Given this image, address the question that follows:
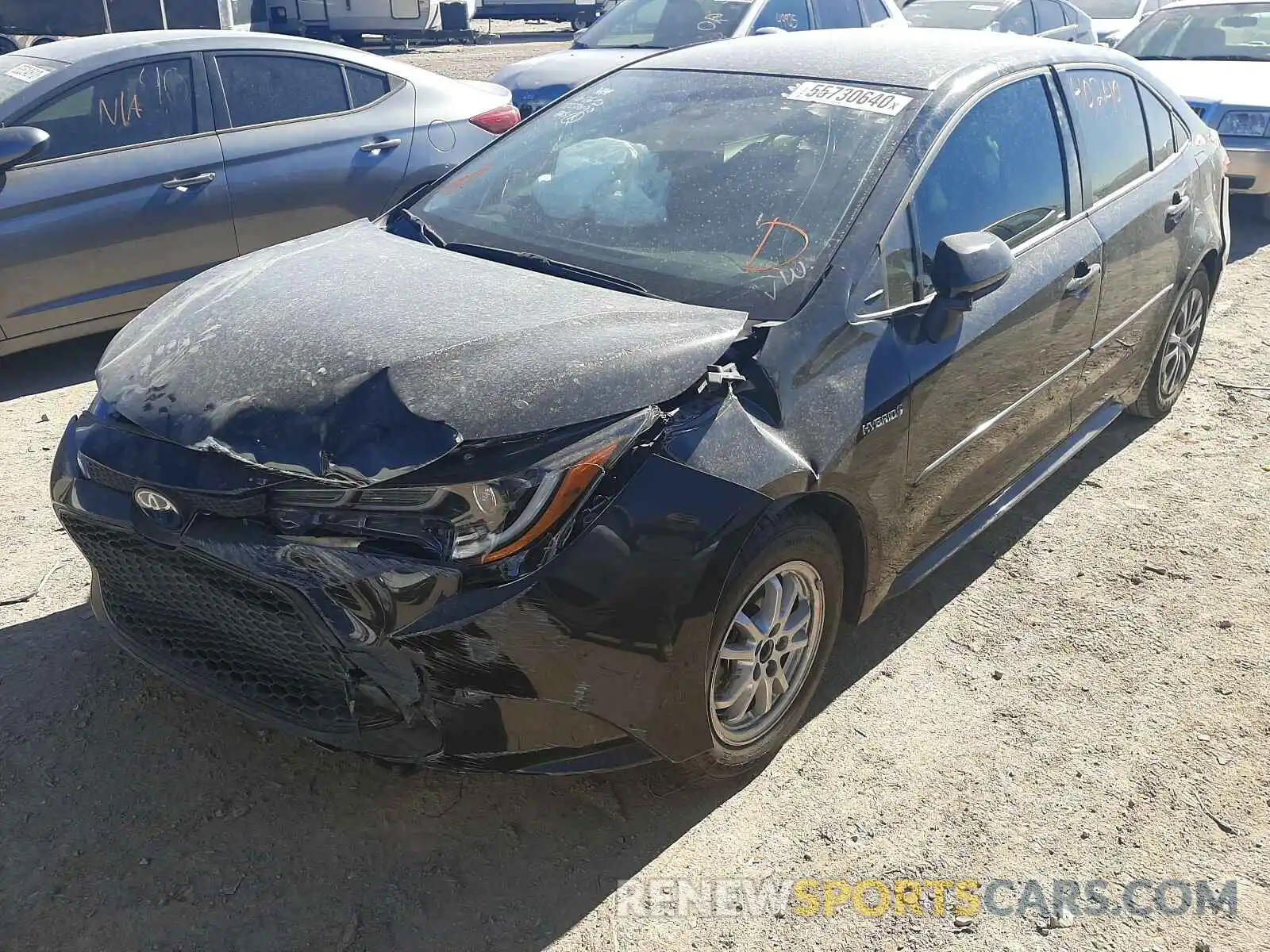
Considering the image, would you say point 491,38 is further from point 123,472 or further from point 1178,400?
point 123,472

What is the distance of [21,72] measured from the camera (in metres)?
5.29

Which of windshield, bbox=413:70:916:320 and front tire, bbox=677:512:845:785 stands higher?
windshield, bbox=413:70:916:320

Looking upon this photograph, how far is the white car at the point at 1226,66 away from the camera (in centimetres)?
794

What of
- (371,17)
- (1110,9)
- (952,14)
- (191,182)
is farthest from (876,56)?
(371,17)

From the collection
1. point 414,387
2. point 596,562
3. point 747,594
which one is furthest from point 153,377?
point 747,594

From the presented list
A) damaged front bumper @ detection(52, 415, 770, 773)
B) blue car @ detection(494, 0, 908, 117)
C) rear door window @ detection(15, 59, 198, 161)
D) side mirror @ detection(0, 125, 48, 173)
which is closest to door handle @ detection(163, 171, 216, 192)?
rear door window @ detection(15, 59, 198, 161)

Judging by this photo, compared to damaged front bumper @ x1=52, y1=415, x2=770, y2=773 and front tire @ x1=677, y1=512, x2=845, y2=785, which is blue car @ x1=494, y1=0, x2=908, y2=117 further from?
damaged front bumper @ x1=52, y1=415, x2=770, y2=773

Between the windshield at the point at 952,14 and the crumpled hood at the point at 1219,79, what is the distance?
2.03 m

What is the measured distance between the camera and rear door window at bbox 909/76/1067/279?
313 cm

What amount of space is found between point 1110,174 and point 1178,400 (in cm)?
180

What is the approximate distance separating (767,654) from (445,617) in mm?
925

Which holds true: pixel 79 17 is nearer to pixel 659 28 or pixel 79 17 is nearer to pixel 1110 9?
pixel 659 28

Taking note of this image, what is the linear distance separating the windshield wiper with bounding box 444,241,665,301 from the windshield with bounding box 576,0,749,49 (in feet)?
19.0

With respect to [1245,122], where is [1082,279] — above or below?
above
